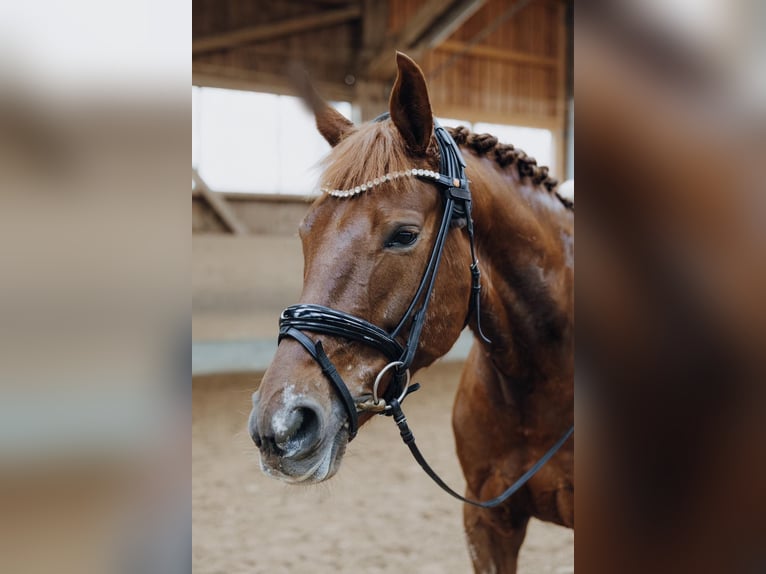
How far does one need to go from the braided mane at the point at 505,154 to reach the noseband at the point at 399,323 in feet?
0.56

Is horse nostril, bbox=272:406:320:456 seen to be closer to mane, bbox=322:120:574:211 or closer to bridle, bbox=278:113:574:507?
bridle, bbox=278:113:574:507

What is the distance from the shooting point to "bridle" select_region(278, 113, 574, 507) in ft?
3.28

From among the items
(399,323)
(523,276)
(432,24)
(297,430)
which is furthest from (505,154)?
(432,24)

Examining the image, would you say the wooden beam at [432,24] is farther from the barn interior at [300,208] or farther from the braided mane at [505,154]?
the braided mane at [505,154]

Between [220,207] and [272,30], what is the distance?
252cm

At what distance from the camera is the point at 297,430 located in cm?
95

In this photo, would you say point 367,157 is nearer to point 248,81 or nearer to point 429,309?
point 429,309

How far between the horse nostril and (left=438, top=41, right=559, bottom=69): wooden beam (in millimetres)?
8433

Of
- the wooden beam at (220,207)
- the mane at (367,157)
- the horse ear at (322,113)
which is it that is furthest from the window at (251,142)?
the mane at (367,157)

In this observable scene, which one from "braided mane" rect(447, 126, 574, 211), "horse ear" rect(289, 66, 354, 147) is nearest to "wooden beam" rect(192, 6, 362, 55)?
"horse ear" rect(289, 66, 354, 147)

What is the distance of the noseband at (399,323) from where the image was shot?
999 millimetres
